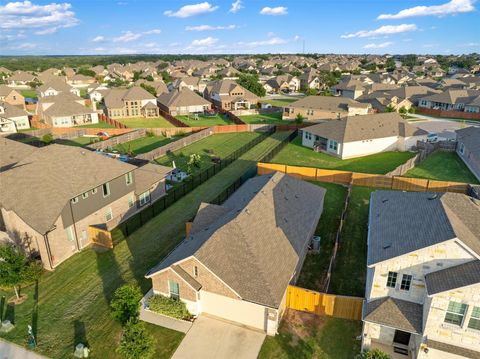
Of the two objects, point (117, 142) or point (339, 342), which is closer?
point (339, 342)

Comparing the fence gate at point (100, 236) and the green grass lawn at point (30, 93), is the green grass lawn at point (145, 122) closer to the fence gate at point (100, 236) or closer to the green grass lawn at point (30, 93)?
the fence gate at point (100, 236)

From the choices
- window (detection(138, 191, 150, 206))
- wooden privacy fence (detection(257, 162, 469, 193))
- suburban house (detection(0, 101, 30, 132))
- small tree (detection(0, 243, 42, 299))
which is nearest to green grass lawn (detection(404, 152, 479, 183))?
wooden privacy fence (detection(257, 162, 469, 193))

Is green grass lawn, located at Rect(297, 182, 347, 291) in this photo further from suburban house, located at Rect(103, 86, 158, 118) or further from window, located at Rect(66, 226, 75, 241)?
suburban house, located at Rect(103, 86, 158, 118)

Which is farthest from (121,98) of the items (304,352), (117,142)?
(304,352)

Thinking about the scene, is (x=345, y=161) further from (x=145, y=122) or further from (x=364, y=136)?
(x=145, y=122)

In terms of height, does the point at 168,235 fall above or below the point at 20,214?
below

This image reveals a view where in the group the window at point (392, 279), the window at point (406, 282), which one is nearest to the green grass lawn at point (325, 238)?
the window at point (392, 279)

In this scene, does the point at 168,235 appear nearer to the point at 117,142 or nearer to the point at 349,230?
the point at 349,230

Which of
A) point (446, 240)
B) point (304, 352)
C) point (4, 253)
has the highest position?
point (446, 240)
